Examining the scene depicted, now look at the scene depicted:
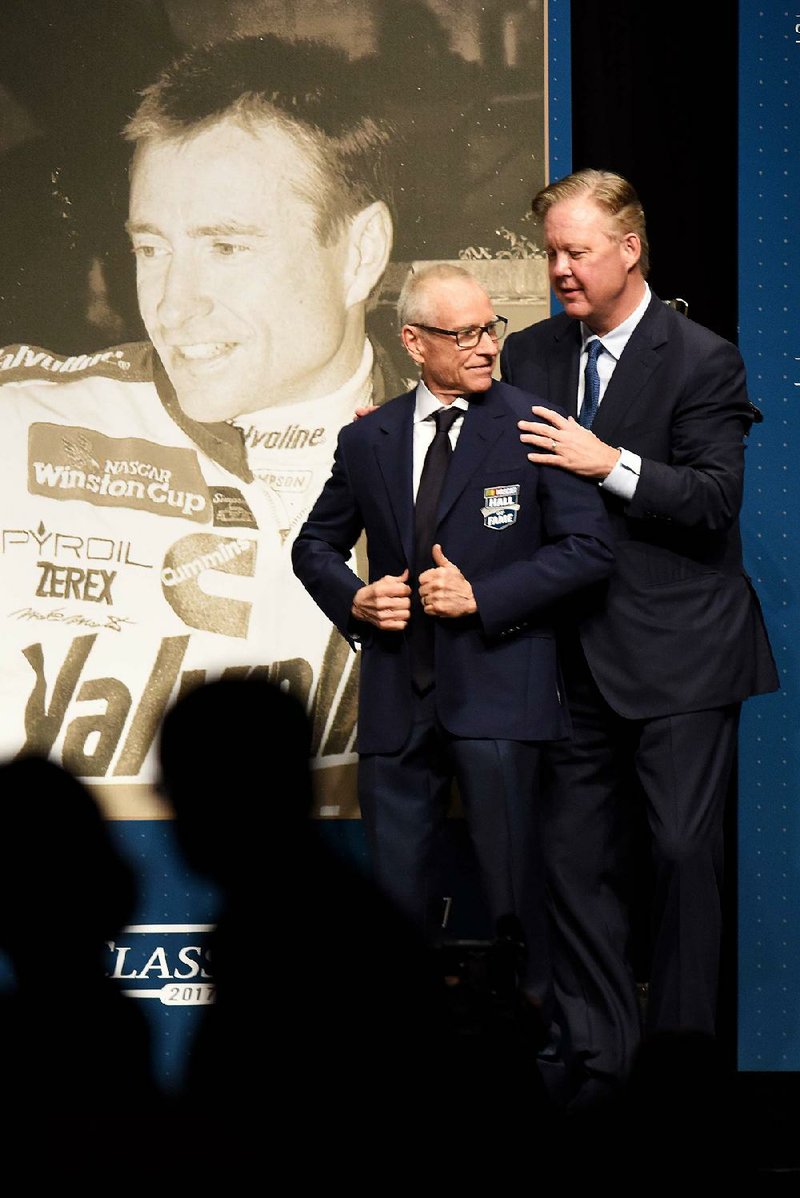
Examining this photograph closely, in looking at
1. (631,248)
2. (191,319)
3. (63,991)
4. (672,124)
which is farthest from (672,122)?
(63,991)

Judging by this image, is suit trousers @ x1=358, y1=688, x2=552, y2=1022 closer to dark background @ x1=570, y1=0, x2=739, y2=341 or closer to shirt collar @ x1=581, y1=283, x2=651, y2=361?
shirt collar @ x1=581, y1=283, x2=651, y2=361

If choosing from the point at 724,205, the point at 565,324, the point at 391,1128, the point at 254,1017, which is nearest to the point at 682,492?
the point at 565,324

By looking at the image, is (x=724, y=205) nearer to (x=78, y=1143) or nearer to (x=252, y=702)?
(x=252, y=702)

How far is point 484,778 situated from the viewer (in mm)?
3150

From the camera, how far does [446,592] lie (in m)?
3.09

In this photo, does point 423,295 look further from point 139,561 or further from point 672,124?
point 139,561

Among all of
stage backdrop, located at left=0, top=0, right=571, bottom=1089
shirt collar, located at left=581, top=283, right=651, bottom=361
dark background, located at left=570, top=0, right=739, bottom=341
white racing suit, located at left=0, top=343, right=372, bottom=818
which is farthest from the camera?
white racing suit, located at left=0, top=343, right=372, bottom=818

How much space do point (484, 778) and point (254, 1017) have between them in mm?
800

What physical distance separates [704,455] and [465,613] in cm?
61

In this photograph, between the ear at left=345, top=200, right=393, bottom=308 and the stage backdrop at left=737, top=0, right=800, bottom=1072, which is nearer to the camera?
the stage backdrop at left=737, top=0, right=800, bottom=1072

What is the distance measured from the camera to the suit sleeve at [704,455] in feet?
10.3

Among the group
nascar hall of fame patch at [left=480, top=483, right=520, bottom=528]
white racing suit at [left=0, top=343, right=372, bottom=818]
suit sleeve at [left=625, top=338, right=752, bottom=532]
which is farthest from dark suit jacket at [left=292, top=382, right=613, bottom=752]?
white racing suit at [left=0, top=343, right=372, bottom=818]

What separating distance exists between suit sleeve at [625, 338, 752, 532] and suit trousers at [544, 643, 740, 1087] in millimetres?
409

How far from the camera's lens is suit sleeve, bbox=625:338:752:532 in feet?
10.3
